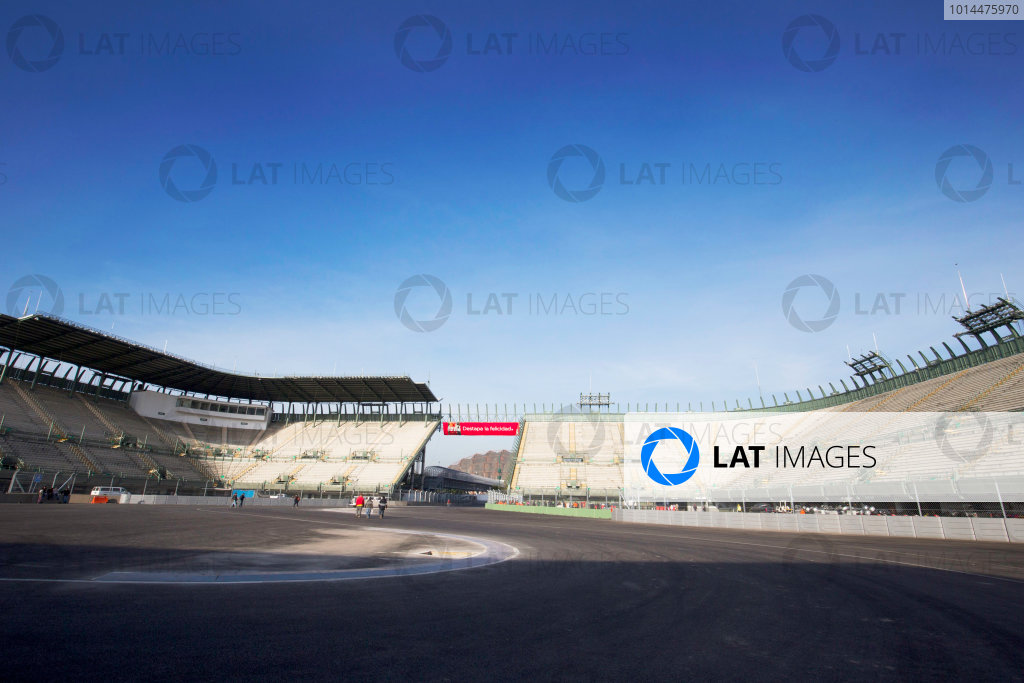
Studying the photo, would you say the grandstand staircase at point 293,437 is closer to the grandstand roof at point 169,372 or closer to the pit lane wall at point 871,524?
the grandstand roof at point 169,372

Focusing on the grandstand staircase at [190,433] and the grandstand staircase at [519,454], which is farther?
the grandstand staircase at [190,433]

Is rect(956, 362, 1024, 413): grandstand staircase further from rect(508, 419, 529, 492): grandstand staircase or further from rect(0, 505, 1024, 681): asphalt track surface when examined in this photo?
rect(508, 419, 529, 492): grandstand staircase

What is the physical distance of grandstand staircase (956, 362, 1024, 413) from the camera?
37688 mm

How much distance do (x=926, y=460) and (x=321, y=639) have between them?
42.3 metres

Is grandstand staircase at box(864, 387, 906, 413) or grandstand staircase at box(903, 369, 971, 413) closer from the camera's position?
grandstand staircase at box(903, 369, 971, 413)

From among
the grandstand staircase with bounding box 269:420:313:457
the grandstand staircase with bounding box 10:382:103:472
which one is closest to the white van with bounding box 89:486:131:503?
the grandstand staircase with bounding box 10:382:103:472

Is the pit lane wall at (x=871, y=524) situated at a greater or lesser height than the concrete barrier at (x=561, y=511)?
greater

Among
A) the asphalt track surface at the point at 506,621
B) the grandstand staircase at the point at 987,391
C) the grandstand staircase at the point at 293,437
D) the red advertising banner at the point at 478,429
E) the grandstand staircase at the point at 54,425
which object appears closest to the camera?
the asphalt track surface at the point at 506,621

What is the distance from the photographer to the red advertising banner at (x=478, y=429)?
226ft

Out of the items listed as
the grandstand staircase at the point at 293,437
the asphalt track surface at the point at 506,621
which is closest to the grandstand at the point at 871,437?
the asphalt track surface at the point at 506,621

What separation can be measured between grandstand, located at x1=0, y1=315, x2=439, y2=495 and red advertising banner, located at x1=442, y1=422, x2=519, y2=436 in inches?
106

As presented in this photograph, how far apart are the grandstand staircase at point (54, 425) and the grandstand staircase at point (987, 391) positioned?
2898 inches

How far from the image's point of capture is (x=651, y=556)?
1370cm

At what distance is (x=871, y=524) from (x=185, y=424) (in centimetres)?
7428
